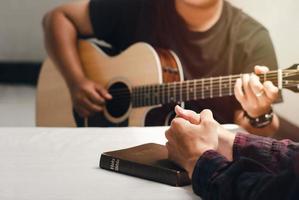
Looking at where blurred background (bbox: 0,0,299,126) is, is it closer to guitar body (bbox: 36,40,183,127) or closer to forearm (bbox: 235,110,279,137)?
guitar body (bbox: 36,40,183,127)

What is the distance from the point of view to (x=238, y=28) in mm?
1852

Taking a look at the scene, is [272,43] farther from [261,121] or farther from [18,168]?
[18,168]

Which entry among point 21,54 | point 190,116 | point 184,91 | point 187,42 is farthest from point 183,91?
point 190,116

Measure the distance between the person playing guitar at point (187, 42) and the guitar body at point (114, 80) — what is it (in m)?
0.02

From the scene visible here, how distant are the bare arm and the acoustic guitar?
0.02 m

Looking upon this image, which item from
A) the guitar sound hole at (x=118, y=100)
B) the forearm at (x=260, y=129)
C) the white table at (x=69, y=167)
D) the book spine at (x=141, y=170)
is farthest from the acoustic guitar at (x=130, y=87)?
the book spine at (x=141, y=170)

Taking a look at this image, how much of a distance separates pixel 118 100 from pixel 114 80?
7 centimetres

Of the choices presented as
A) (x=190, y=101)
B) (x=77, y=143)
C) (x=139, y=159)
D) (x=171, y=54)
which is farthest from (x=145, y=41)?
(x=139, y=159)

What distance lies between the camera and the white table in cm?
94

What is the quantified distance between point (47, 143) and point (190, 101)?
2.06 feet

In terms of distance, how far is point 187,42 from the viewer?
6.22 ft

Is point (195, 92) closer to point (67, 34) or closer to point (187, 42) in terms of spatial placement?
point (187, 42)

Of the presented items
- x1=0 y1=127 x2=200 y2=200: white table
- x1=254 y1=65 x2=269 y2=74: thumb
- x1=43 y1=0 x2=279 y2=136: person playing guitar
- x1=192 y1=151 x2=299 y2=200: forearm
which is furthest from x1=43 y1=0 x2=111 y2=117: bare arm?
x1=192 y1=151 x2=299 y2=200: forearm

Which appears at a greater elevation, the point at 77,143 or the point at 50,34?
the point at 50,34
